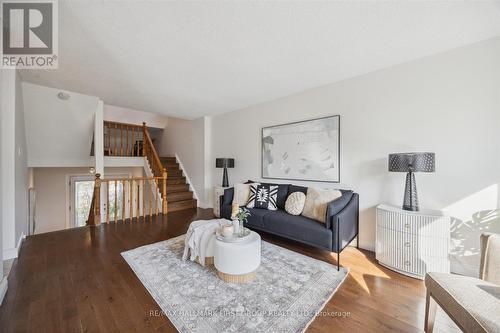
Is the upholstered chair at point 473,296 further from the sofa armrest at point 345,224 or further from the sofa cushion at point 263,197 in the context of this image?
the sofa cushion at point 263,197

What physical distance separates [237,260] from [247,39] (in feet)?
6.91

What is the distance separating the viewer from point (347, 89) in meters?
2.82

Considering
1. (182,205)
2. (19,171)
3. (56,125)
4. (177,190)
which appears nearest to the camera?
(19,171)

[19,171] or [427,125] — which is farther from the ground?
[427,125]

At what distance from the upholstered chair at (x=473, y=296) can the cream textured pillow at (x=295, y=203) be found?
1.55 m

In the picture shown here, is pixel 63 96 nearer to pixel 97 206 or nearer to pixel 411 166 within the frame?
pixel 97 206

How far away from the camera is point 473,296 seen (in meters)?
1.12

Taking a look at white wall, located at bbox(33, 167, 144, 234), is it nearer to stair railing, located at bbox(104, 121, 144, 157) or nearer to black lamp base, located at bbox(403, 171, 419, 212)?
stair railing, located at bbox(104, 121, 144, 157)

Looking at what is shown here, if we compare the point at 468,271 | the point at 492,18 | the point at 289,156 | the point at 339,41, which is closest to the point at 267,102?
the point at 289,156

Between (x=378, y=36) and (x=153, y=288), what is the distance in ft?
10.4

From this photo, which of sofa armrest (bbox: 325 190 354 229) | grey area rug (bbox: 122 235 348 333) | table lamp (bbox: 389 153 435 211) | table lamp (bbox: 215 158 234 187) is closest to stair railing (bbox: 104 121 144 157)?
table lamp (bbox: 215 158 234 187)

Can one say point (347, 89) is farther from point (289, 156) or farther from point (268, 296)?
point (268, 296)

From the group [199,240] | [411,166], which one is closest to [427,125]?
[411,166]

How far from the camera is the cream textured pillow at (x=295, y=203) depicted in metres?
2.82
